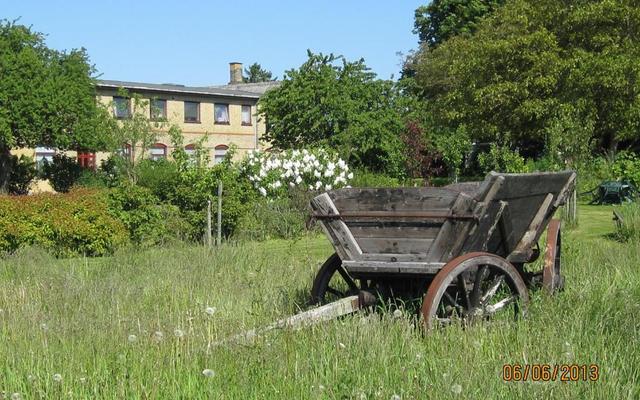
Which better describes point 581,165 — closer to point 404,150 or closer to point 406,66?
point 404,150

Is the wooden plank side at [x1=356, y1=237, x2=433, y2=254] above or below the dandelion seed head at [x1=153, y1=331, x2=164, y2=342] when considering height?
above

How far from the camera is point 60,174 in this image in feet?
128

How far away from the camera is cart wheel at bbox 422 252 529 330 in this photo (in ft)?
19.7

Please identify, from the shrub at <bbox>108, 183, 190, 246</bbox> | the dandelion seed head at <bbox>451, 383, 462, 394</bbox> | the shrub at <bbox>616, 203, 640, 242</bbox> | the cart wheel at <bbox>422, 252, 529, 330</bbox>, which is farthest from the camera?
the shrub at <bbox>108, 183, 190, 246</bbox>

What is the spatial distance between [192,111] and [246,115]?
4.73 m

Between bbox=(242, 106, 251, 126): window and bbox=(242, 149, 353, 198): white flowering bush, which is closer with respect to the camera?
bbox=(242, 149, 353, 198): white flowering bush

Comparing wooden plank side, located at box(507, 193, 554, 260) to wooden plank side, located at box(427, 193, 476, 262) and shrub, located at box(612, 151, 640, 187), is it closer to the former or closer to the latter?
wooden plank side, located at box(427, 193, 476, 262)

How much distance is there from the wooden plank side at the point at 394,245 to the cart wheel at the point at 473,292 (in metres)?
0.38

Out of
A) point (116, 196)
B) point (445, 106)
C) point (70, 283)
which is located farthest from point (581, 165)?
point (445, 106)

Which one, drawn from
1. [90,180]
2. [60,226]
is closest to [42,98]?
[90,180]

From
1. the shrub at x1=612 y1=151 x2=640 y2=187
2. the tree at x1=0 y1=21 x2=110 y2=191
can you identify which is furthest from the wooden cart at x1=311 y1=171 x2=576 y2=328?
the tree at x1=0 y1=21 x2=110 y2=191

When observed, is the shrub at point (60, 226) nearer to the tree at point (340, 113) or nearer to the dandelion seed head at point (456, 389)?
the dandelion seed head at point (456, 389)

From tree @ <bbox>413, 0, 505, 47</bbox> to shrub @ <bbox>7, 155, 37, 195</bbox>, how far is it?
2626 cm

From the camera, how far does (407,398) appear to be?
4348 mm
